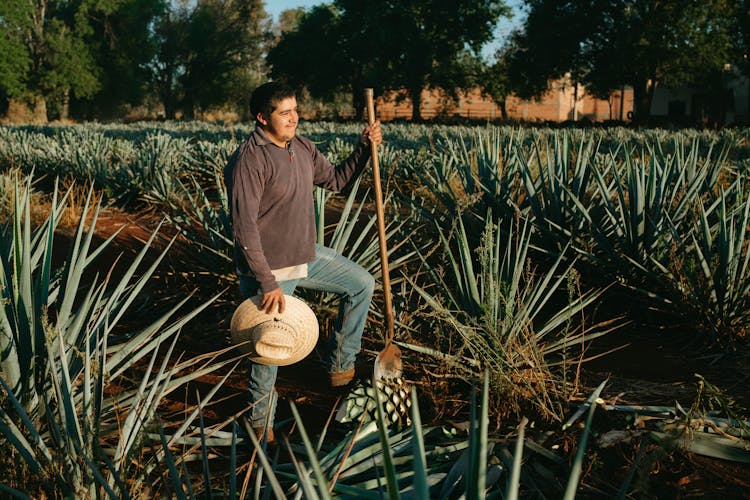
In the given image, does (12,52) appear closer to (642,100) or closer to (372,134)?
(642,100)

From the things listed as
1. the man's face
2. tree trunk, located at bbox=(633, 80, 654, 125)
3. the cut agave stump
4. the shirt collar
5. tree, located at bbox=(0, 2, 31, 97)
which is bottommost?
the cut agave stump

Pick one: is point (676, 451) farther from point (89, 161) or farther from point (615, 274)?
point (89, 161)

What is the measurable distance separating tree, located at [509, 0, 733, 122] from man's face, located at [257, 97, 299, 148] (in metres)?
28.4

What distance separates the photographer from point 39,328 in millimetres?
2334

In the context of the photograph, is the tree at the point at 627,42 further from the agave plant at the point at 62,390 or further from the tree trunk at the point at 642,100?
the agave plant at the point at 62,390

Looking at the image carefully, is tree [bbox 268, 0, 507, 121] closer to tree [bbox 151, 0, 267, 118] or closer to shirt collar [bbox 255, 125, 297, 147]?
tree [bbox 151, 0, 267, 118]

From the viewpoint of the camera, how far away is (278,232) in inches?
113

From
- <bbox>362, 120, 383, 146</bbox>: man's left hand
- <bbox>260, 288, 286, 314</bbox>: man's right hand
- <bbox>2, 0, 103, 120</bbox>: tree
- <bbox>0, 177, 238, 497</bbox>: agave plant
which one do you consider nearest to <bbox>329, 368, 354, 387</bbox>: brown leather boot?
<bbox>260, 288, 286, 314</bbox>: man's right hand

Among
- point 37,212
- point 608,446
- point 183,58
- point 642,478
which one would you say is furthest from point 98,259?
point 183,58

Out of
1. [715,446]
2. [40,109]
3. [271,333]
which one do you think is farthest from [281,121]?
[40,109]

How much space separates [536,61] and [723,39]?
8081 mm

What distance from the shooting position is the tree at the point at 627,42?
27.5 metres

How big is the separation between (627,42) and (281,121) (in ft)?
93.9

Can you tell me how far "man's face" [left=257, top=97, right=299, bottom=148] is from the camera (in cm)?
279
